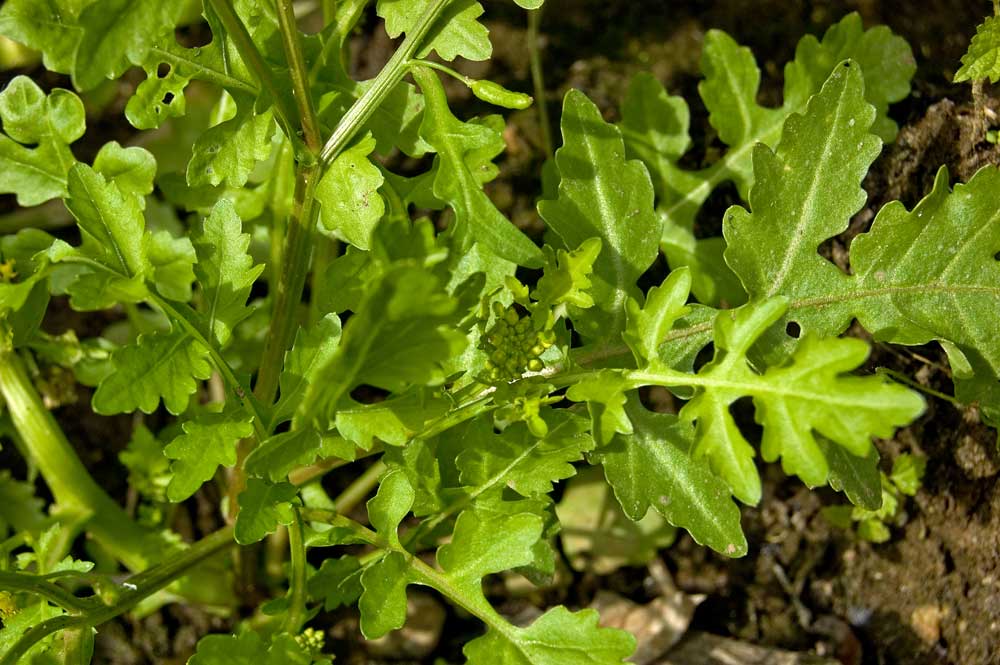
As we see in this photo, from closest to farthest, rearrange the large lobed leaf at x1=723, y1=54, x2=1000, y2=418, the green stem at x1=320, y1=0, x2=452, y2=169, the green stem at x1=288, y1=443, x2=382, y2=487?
the green stem at x1=320, y1=0, x2=452, y2=169
the large lobed leaf at x1=723, y1=54, x2=1000, y2=418
the green stem at x1=288, y1=443, x2=382, y2=487

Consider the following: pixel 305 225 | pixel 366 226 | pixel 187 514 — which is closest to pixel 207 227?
pixel 305 225

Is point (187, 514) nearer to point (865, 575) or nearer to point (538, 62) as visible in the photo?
point (538, 62)

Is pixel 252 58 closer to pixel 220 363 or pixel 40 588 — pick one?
pixel 220 363

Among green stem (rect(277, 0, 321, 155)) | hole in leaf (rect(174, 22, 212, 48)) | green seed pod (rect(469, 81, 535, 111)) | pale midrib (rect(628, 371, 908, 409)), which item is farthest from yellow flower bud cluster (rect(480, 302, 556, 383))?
hole in leaf (rect(174, 22, 212, 48))

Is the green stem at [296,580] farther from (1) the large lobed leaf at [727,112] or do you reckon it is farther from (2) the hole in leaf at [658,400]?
(2) the hole in leaf at [658,400]

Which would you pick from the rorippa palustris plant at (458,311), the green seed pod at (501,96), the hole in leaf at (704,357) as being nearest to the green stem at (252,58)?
the rorippa palustris plant at (458,311)

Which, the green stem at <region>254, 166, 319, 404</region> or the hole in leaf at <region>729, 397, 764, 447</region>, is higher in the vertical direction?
the green stem at <region>254, 166, 319, 404</region>

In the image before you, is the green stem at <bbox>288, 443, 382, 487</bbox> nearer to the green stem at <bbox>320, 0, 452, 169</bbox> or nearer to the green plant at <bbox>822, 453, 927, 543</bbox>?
the green stem at <bbox>320, 0, 452, 169</bbox>

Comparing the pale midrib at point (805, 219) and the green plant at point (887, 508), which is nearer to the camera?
the pale midrib at point (805, 219)
